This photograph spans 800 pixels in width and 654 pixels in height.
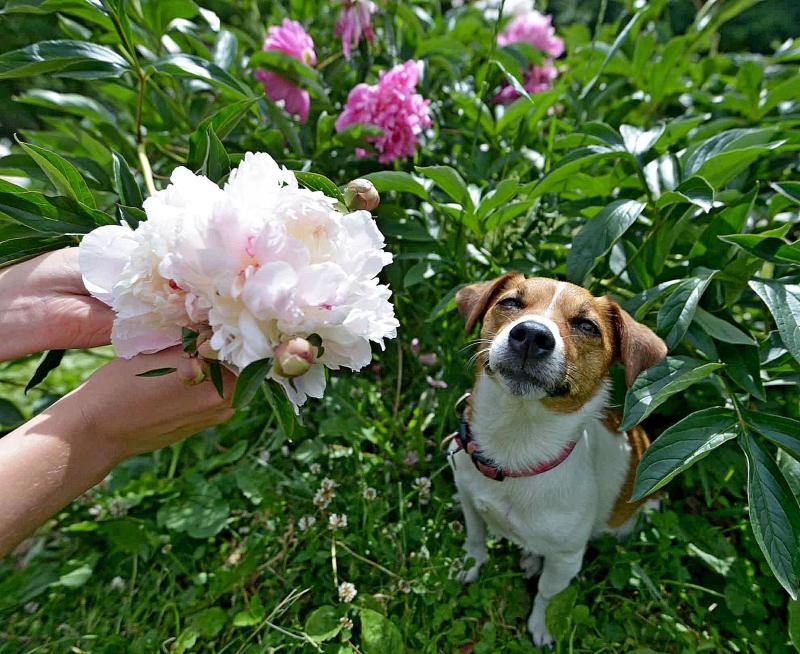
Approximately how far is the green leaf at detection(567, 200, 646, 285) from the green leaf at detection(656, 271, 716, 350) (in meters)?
0.18

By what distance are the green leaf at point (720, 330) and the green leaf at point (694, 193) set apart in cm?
25

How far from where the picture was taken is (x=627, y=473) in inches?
56.9

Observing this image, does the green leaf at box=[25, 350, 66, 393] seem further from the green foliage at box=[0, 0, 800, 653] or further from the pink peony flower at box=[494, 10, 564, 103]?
the pink peony flower at box=[494, 10, 564, 103]

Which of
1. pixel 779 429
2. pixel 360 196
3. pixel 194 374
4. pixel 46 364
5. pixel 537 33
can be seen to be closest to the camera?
pixel 194 374

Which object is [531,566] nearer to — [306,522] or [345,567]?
[345,567]

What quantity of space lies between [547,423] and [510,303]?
0.29m

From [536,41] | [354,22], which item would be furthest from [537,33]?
[354,22]

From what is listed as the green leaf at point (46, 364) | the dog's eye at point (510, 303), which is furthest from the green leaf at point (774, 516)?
the green leaf at point (46, 364)

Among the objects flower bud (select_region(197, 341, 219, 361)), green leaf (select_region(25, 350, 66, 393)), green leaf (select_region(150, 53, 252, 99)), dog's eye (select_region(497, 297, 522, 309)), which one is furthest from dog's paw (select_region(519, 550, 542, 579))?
green leaf (select_region(150, 53, 252, 99))

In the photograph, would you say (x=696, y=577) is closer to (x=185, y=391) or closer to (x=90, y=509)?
(x=185, y=391)

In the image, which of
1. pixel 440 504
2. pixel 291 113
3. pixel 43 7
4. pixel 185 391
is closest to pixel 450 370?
pixel 440 504

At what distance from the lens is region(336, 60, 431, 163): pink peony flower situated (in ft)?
5.36

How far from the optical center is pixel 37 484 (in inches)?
38.6

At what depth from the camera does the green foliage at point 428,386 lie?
1222 mm
